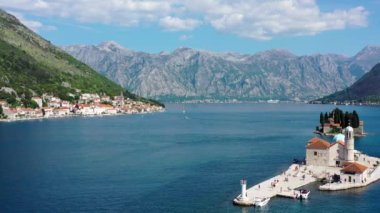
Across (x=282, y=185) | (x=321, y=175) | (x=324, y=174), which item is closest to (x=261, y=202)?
(x=282, y=185)

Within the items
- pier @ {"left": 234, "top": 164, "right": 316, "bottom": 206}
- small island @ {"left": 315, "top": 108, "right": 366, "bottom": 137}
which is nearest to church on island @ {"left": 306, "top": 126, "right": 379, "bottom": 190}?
pier @ {"left": 234, "top": 164, "right": 316, "bottom": 206}

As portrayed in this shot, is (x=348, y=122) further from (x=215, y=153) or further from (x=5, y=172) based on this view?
(x=5, y=172)

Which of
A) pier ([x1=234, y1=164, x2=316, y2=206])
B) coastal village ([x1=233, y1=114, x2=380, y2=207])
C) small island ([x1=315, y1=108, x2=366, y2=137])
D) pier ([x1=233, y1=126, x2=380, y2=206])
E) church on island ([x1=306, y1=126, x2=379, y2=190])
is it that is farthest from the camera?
small island ([x1=315, y1=108, x2=366, y2=137])

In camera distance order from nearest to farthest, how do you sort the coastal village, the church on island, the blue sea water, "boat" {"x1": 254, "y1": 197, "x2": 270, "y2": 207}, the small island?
"boat" {"x1": 254, "y1": 197, "x2": 270, "y2": 207}
the blue sea water
the coastal village
the church on island
the small island

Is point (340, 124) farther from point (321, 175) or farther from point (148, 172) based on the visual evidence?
point (148, 172)

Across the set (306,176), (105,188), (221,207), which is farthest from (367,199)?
(105,188)

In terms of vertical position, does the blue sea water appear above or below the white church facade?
below

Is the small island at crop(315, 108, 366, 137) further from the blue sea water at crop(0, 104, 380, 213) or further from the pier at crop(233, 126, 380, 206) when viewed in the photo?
the pier at crop(233, 126, 380, 206)
